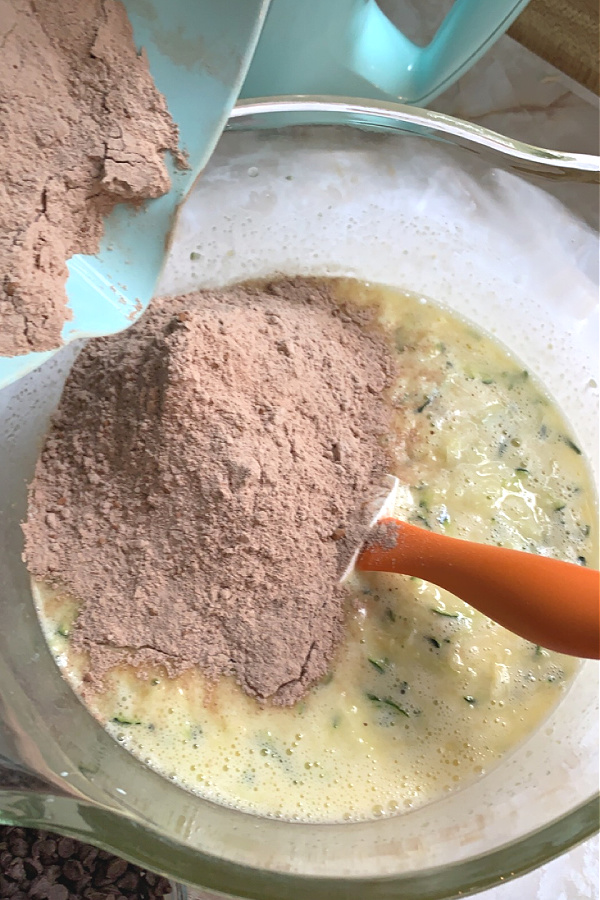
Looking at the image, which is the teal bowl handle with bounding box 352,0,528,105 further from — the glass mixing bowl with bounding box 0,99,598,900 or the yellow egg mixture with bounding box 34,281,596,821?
the yellow egg mixture with bounding box 34,281,596,821

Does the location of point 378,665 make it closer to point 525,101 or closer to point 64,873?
point 64,873

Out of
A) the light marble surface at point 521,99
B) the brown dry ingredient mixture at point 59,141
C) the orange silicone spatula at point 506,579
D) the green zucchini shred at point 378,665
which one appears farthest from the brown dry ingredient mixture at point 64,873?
the light marble surface at point 521,99

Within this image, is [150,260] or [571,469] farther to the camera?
[571,469]

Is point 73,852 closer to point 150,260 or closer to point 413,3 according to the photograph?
point 150,260

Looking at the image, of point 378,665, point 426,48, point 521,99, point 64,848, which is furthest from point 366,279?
point 64,848

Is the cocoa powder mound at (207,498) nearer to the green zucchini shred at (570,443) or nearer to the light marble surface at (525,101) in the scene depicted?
the green zucchini shred at (570,443)

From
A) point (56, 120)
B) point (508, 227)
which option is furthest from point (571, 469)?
point (56, 120)
